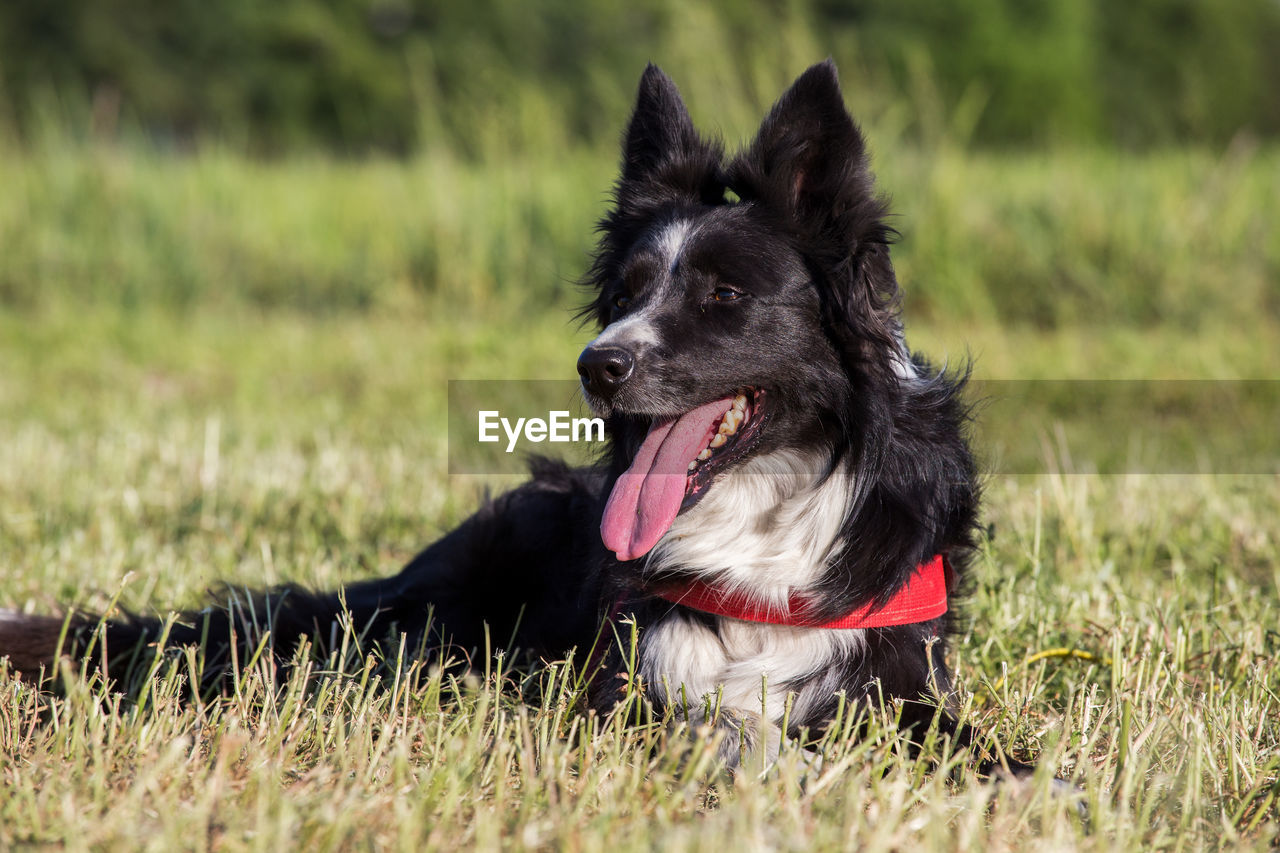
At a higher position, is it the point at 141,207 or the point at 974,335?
the point at 141,207

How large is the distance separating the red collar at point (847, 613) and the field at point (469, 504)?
0.89ft

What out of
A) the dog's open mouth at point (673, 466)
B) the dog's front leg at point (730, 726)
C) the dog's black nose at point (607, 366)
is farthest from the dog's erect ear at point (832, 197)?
the dog's front leg at point (730, 726)

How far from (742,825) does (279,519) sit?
3.01 m

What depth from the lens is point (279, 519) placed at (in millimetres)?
4340

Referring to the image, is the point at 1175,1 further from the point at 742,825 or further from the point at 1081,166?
the point at 742,825

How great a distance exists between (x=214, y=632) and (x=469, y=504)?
172cm

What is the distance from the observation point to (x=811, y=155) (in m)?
2.73

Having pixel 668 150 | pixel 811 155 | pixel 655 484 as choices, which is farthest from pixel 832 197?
pixel 655 484

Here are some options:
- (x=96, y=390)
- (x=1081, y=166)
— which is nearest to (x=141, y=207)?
(x=96, y=390)

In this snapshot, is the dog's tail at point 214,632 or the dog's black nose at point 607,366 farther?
the dog's tail at point 214,632

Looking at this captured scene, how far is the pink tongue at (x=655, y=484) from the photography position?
8.23ft

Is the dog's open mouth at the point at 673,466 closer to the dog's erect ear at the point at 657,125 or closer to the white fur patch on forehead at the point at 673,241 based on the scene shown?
the white fur patch on forehead at the point at 673,241

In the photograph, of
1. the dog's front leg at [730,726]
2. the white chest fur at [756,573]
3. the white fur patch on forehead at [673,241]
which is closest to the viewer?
the dog's front leg at [730,726]

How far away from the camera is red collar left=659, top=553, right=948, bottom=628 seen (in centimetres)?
251
